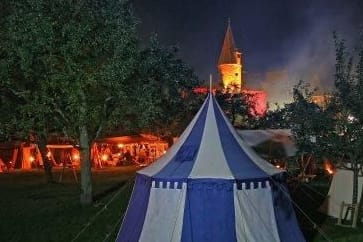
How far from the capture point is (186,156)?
442 inches

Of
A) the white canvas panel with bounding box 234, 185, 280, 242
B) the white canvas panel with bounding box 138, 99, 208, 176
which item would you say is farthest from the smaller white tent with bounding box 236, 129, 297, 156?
the white canvas panel with bounding box 234, 185, 280, 242

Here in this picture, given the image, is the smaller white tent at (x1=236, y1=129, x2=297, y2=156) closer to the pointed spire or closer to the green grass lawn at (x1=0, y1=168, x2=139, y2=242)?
the green grass lawn at (x1=0, y1=168, x2=139, y2=242)

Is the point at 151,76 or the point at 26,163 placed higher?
the point at 151,76

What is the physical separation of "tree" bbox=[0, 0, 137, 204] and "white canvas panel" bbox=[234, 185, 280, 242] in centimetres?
725

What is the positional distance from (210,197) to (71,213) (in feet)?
25.9

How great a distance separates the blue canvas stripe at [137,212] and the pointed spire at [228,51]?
7570cm

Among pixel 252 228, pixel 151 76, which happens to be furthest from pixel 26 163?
pixel 252 228

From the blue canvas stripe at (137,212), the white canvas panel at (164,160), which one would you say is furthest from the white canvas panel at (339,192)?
the blue canvas stripe at (137,212)

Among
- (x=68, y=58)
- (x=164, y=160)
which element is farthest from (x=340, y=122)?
(x=68, y=58)

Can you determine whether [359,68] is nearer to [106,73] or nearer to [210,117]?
[210,117]

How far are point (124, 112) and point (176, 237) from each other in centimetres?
856

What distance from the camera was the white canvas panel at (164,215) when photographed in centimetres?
1033

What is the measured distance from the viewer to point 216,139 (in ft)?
37.4

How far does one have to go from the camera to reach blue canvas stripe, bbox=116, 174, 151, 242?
11.0 metres
